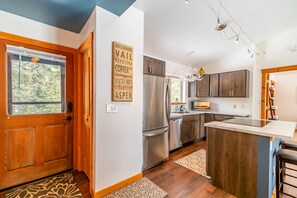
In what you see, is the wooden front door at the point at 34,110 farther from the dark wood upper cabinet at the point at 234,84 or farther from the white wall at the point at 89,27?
the dark wood upper cabinet at the point at 234,84

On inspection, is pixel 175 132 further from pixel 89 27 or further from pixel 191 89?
pixel 89 27

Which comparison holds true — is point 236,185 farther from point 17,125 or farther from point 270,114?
point 270,114

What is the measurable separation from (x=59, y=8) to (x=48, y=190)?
252cm

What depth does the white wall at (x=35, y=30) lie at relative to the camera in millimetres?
1938

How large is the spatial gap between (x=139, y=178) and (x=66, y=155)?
4.46 feet

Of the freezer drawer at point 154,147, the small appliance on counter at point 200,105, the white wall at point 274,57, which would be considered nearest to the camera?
the freezer drawer at point 154,147

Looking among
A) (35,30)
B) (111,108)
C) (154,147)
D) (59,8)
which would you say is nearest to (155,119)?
(154,147)

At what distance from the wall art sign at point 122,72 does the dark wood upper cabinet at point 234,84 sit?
11.2ft

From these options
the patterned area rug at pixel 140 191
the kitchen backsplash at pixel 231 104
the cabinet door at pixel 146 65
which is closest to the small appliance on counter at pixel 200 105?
the kitchen backsplash at pixel 231 104

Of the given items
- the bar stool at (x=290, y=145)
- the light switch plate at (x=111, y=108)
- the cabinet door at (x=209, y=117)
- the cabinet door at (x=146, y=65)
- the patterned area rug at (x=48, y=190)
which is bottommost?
the patterned area rug at (x=48, y=190)

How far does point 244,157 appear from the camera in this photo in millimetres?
1825

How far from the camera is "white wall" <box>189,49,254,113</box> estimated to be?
13.9 feet

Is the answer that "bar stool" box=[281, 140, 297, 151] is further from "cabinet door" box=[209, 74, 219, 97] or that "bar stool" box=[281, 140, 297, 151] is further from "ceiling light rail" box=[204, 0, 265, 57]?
"cabinet door" box=[209, 74, 219, 97]

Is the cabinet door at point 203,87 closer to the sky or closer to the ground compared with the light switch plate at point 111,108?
closer to the sky
